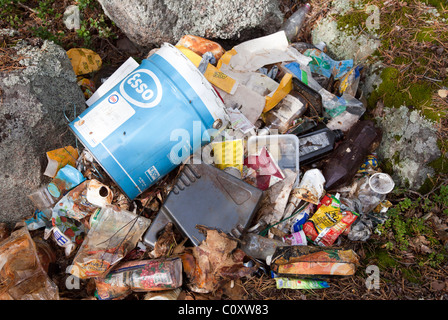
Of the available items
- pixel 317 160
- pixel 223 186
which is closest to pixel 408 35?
pixel 317 160

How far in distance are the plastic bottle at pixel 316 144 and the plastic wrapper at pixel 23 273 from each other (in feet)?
5.94

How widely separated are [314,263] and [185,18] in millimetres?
2115

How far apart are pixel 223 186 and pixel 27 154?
1.31 metres

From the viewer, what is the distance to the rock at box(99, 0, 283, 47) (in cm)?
258

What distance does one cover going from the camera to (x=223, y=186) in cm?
207

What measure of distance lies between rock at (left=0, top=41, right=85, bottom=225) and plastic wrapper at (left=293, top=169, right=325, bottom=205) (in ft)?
5.54

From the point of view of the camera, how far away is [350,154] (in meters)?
2.30

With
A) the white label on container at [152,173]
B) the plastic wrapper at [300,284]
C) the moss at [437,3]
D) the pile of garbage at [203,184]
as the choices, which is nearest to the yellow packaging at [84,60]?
the pile of garbage at [203,184]

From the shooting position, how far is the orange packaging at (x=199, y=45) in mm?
2609

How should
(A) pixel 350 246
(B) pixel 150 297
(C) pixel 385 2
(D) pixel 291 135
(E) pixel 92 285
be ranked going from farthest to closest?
(C) pixel 385 2 < (D) pixel 291 135 < (A) pixel 350 246 < (E) pixel 92 285 < (B) pixel 150 297

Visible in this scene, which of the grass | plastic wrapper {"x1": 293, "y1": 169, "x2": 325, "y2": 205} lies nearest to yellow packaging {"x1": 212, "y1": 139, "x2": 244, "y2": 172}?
plastic wrapper {"x1": 293, "y1": 169, "x2": 325, "y2": 205}

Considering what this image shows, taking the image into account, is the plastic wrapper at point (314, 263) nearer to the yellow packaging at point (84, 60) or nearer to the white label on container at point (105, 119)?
the white label on container at point (105, 119)

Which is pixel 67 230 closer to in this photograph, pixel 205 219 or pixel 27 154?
pixel 27 154

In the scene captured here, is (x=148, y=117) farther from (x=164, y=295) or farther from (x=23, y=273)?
(x=23, y=273)
